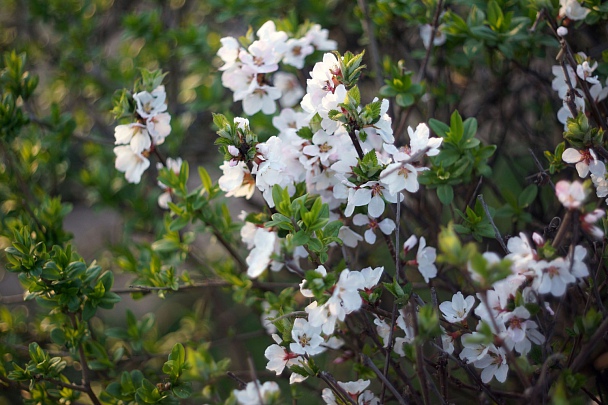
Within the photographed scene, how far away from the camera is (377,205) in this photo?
1573 millimetres

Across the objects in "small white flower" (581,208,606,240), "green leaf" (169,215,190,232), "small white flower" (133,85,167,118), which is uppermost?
"small white flower" (581,208,606,240)

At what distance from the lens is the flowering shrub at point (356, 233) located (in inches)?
56.7

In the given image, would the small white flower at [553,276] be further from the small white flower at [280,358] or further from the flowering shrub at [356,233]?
the small white flower at [280,358]

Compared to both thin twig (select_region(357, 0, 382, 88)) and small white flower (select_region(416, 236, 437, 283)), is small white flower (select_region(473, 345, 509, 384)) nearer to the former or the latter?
small white flower (select_region(416, 236, 437, 283))

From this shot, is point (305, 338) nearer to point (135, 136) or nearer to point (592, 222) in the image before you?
point (592, 222)

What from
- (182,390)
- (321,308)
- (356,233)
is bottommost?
(182,390)

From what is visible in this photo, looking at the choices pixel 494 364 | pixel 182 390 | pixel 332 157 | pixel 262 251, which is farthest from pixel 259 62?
pixel 494 364

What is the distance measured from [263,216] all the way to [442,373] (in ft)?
2.44

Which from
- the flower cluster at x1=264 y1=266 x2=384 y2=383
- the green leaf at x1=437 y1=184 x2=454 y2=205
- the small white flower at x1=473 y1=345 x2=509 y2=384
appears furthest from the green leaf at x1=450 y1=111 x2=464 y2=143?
the small white flower at x1=473 y1=345 x2=509 y2=384

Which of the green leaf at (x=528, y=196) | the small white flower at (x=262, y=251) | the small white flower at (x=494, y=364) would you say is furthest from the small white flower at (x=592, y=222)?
the small white flower at (x=262, y=251)

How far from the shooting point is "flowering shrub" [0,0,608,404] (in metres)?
1.44

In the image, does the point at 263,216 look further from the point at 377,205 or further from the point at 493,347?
the point at 493,347

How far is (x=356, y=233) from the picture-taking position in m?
1.87

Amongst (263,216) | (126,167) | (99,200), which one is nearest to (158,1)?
(99,200)
